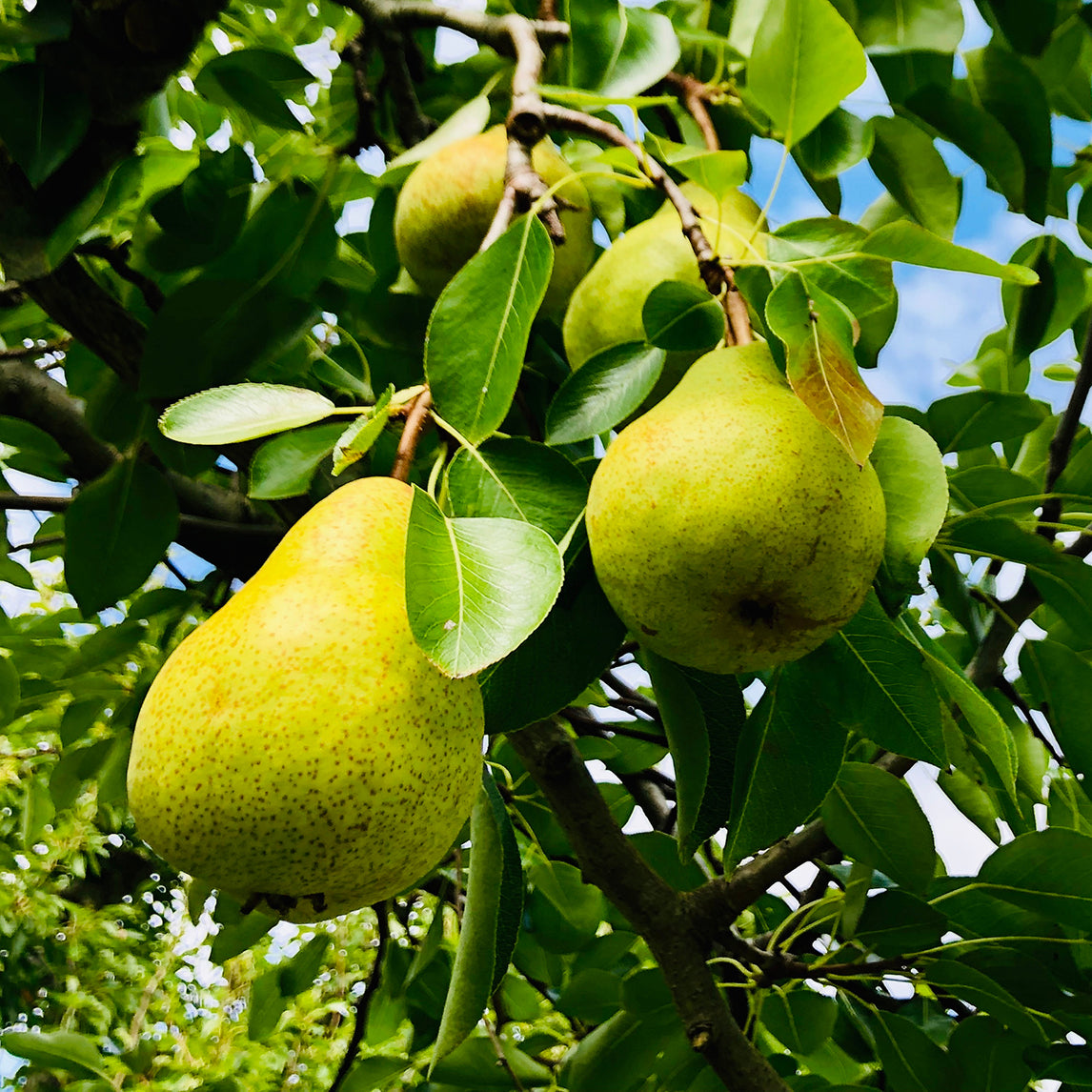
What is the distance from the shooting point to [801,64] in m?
0.78

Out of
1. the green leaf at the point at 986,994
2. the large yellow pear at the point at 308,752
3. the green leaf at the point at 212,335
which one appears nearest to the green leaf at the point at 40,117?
the green leaf at the point at 212,335

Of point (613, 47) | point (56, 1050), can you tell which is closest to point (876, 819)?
point (613, 47)

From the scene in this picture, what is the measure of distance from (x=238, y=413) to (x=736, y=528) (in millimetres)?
310

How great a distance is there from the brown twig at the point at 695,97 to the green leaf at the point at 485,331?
410 millimetres

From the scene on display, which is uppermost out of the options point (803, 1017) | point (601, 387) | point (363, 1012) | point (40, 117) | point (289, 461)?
point (40, 117)

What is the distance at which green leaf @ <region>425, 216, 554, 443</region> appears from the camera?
664mm

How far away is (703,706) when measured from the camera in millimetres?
824

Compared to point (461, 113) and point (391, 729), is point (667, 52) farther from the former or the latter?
point (391, 729)

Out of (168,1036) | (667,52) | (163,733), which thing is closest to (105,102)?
(667,52)

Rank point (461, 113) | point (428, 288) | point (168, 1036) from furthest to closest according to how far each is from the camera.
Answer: point (168, 1036), point (428, 288), point (461, 113)

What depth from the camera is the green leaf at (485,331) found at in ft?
2.18

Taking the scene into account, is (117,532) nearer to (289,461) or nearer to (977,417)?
(289,461)

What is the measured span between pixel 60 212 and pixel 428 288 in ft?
1.22

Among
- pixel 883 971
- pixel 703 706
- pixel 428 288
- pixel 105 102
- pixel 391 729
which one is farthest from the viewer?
pixel 883 971
